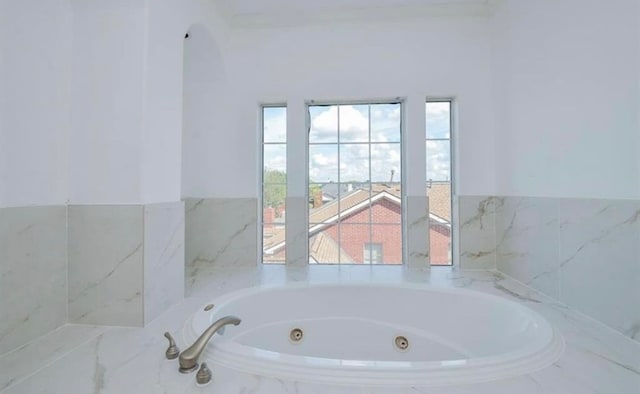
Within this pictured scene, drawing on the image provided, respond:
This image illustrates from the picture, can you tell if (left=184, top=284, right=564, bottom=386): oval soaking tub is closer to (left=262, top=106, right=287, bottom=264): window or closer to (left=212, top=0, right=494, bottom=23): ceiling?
(left=262, top=106, right=287, bottom=264): window

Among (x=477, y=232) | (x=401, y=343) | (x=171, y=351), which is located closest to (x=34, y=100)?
(x=171, y=351)

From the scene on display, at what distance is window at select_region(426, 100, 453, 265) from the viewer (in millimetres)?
2092

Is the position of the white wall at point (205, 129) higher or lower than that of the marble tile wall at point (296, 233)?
higher

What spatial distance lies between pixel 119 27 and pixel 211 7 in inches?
31.0

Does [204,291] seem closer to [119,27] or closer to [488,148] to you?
[119,27]

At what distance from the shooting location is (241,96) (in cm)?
211

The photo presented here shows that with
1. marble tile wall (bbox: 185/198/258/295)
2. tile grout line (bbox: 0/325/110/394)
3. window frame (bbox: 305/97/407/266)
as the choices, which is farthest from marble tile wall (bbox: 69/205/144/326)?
window frame (bbox: 305/97/407/266)

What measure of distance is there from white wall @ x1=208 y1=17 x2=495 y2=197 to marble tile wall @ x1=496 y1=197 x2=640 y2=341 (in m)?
0.52

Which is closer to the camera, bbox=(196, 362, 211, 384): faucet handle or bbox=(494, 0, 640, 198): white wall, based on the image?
bbox=(196, 362, 211, 384): faucet handle

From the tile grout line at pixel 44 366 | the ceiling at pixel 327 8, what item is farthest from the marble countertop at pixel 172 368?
the ceiling at pixel 327 8

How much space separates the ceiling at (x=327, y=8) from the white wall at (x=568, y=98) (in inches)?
13.2

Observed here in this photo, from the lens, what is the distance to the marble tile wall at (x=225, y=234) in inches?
83.2

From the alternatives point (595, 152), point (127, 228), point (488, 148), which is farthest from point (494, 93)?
point (127, 228)

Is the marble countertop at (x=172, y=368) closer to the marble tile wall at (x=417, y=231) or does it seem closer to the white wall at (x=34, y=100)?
the white wall at (x=34, y=100)
